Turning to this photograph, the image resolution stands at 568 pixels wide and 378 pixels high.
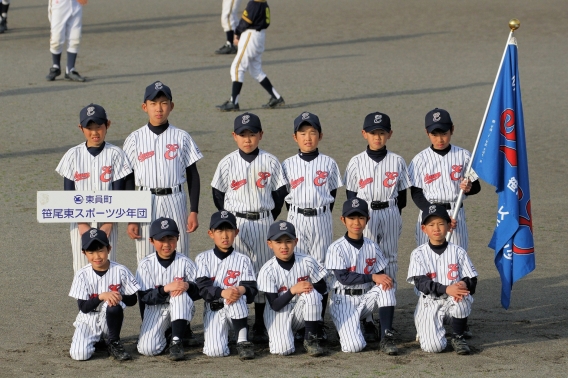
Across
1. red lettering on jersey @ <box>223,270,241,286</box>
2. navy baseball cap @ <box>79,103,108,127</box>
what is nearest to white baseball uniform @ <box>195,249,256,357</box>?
red lettering on jersey @ <box>223,270,241,286</box>

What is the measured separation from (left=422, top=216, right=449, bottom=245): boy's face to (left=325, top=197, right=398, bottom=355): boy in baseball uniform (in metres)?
0.45

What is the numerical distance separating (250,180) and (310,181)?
481mm

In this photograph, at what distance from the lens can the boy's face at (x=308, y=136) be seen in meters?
7.29

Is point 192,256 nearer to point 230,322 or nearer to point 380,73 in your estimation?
point 230,322

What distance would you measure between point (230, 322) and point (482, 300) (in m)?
2.37

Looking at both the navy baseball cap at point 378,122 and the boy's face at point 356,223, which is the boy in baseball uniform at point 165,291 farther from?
the navy baseball cap at point 378,122

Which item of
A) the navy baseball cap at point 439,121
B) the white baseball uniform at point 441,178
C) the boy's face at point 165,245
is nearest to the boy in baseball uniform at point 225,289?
the boy's face at point 165,245

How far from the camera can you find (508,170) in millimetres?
7430

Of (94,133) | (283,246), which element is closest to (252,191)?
(283,246)

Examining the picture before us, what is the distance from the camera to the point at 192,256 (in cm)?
883

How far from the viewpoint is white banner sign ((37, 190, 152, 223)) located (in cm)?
683

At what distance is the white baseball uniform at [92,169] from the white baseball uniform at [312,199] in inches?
51.8

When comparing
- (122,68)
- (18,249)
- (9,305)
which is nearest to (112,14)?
(122,68)

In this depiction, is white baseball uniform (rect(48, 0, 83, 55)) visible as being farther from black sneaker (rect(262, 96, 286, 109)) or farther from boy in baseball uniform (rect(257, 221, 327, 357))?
boy in baseball uniform (rect(257, 221, 327, 357))
